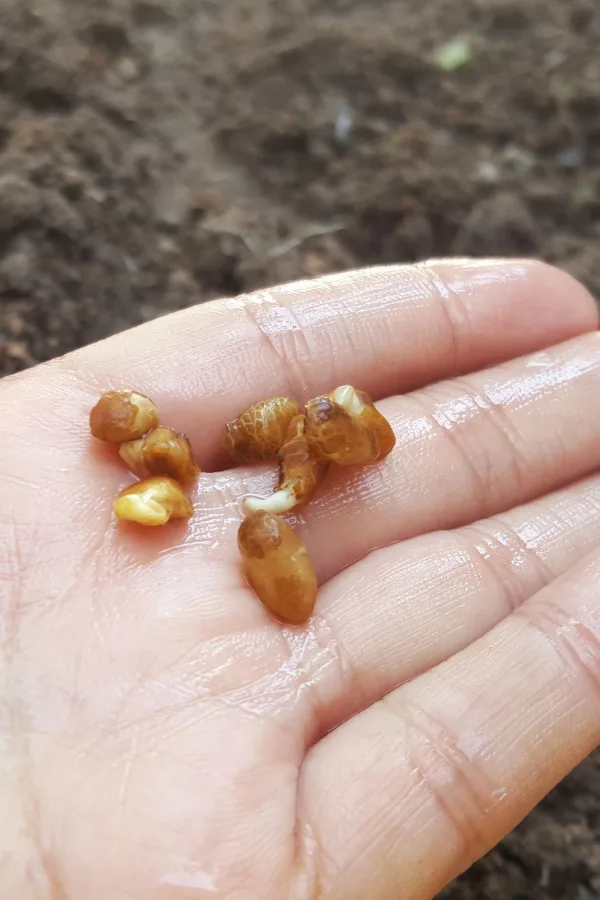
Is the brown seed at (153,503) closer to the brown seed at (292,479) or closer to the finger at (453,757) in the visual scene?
the brown seed at (292,479)

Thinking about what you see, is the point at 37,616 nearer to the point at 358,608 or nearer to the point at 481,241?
the point at 358,608

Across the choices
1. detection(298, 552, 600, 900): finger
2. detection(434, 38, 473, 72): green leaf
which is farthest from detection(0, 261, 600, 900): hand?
detection(434, 38, 473, 72): green leaf

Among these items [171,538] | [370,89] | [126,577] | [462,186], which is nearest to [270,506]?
[171,538]

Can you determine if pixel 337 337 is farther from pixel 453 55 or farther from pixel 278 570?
pixel 453 55

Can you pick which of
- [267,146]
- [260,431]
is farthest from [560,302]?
[267,146]

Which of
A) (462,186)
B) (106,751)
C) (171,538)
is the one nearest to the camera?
(106,751)

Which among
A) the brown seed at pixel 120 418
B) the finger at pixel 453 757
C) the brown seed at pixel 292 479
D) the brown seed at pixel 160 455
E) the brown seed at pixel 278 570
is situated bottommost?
the finger at pixel 453 757

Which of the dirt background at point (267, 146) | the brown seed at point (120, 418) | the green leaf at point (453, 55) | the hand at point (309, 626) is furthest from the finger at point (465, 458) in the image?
the green leaf at point (453, 55)
